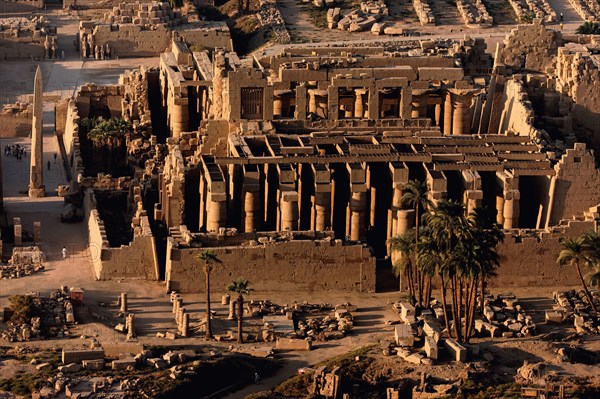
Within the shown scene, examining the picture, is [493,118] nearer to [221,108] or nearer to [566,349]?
[221,108]

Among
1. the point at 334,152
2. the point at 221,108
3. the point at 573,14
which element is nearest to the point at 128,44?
the point at 573,14

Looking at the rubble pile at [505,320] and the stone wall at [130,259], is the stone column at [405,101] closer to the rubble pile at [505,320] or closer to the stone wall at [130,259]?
the rubble pile at [505,320]

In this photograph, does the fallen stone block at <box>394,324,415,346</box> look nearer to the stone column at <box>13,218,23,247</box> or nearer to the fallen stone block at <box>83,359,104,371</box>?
the fallen stone block at <box>83,359,104,371</box>

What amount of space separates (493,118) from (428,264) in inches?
993

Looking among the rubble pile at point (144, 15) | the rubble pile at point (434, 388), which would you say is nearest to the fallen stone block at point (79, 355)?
the rubble pile at point (434, 388)

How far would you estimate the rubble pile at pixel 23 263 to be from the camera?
101m

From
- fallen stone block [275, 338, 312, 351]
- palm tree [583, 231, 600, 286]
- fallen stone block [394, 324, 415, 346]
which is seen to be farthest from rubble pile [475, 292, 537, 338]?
fallen stone block [275, 338, 312, 351]

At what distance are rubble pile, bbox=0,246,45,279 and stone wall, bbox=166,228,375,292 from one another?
6.06m

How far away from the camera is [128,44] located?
16325 centimetres

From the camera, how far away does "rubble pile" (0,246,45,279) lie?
332 feet

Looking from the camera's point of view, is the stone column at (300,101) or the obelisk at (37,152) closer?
the stone column at (300,101)

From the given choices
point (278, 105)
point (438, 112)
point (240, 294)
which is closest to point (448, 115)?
point (438, 112)

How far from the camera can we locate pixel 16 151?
127 metres

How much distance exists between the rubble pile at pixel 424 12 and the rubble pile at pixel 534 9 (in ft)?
20.3
